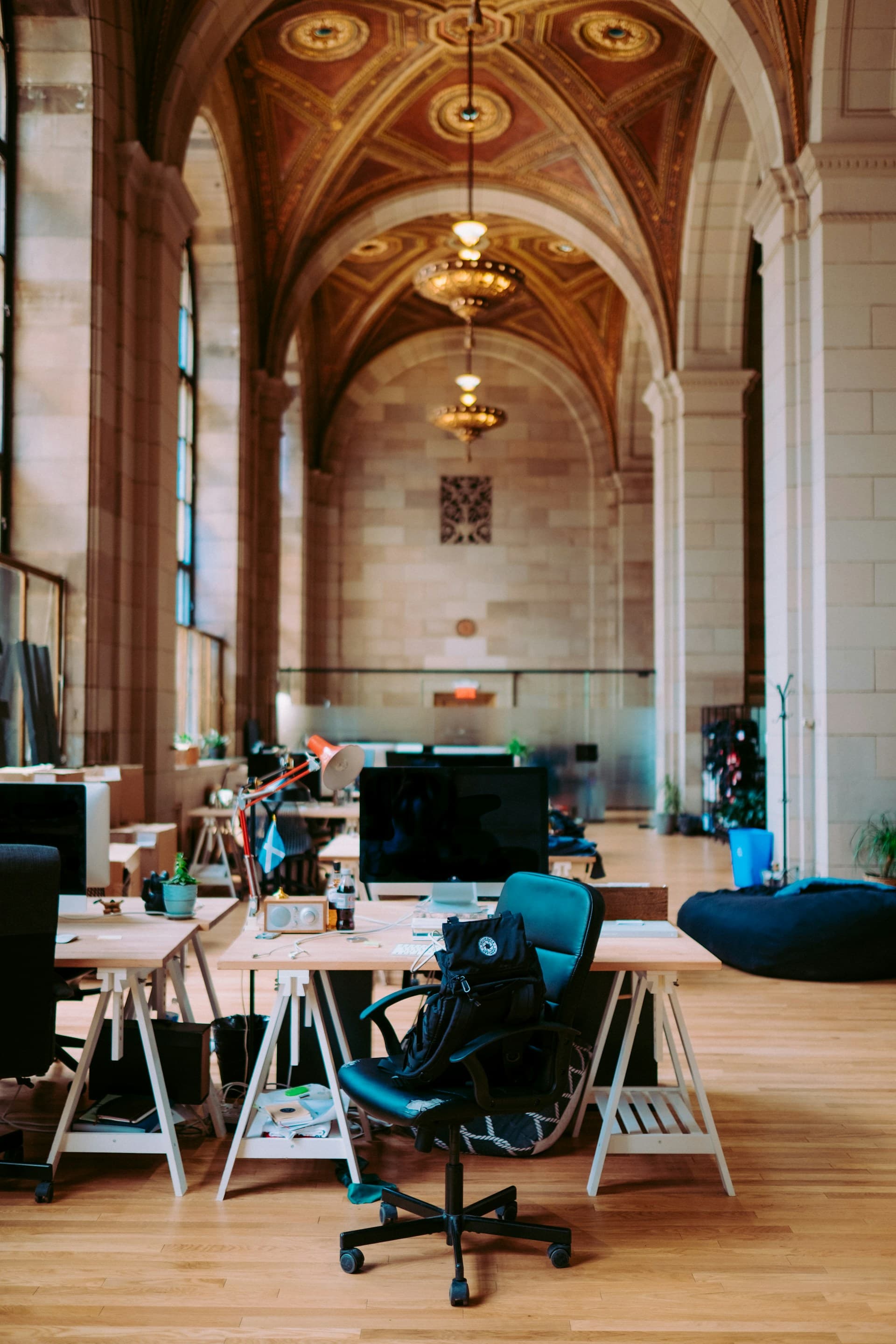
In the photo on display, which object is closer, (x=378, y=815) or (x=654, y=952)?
(x=654, y=952)

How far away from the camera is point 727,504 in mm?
13547

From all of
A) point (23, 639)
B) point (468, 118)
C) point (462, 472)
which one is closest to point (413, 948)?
point (23, 639)

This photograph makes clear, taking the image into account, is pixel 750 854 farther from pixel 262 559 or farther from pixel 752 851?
pixel 262 559

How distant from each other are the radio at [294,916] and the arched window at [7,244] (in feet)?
16.1

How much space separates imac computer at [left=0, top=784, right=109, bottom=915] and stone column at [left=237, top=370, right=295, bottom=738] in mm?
9305

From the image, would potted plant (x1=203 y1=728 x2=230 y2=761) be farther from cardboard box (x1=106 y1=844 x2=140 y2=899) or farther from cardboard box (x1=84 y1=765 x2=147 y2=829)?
cardboard box (x1=106 y1=844 x2=140 y2=899)

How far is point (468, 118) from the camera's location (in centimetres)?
1216

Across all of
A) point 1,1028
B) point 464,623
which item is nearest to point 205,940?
point 1,1028

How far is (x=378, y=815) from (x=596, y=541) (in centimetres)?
1689

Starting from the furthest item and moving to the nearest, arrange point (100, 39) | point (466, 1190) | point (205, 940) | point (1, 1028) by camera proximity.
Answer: point (100, 39) < point (205, 940) < point (466, 1190) < point (1, 1028)

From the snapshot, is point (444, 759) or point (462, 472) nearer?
point (444, 759)

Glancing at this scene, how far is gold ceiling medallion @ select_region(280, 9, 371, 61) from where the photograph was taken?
11.2 m

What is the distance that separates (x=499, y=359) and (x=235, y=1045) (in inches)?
703

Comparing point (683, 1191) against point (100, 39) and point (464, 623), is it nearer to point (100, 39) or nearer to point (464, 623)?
point (100, 39)
